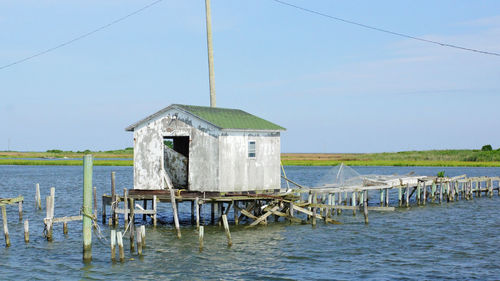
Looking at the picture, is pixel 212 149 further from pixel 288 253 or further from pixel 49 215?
pixel 49 215

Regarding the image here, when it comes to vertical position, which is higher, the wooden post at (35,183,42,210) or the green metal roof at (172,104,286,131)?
the green metal roof at (172,104,286,131)

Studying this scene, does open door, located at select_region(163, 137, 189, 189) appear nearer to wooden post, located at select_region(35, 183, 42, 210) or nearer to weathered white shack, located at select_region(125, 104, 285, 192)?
weathered white shack, located at select_region(125, 104, 285, 192)

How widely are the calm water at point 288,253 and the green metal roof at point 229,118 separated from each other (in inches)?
213

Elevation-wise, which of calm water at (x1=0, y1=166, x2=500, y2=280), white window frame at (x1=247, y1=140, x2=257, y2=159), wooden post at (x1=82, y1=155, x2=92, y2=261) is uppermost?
white window frame at (x1=247, y1=140, x2=257, y2=159)

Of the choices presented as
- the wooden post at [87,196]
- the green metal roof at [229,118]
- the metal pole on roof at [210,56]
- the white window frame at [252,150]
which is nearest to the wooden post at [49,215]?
the wooden post at [87,196]

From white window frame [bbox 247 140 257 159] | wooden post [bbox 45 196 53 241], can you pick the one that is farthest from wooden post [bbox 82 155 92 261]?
white window frame [bbox 247 140 257 159]

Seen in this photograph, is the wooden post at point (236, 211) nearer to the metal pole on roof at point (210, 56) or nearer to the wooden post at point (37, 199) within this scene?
the metal pole on roof at point (210, 56)

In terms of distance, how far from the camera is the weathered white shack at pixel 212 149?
96.3 ft

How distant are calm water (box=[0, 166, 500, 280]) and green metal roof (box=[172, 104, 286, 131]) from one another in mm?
5400

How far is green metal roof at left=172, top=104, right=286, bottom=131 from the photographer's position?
29.7 metres

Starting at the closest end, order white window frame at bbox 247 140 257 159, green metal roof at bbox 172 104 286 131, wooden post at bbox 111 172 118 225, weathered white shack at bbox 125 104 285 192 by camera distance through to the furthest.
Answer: weathered white shack at bbox 125 104 285 192, green metal roof at bbox 172 104 286 131, wooden post at bbox 111 172 118 225, white window frame at bbox 247 140 257 159

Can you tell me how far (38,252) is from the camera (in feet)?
82.7

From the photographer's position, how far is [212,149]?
2934 centimetres

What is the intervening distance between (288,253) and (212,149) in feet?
22.8
